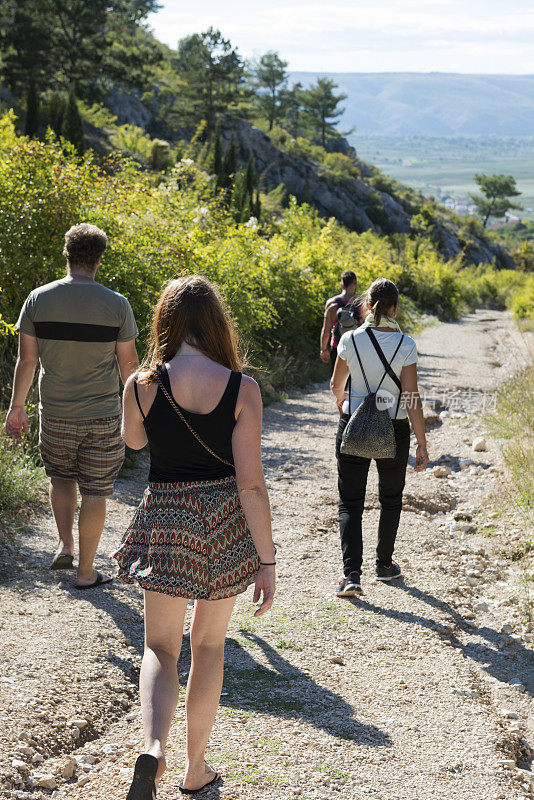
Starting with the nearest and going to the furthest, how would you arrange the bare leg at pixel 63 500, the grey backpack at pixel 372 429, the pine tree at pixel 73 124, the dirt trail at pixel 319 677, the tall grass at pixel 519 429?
the dirt trail at pixel 319 677
the bare leg at pixel 63 500
the grey backpack at pixel 372 429
the tall grass at pixel 519 429
the pine tree at pixel 73 124

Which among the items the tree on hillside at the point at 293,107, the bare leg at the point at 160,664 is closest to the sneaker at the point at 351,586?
the bare leg at the point at 160,664

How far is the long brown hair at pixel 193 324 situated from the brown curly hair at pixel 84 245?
170cm

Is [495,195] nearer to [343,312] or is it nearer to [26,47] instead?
[26,47]

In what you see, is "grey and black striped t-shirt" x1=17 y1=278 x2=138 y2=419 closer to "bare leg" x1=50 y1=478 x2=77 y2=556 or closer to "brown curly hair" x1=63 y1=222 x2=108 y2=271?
"brown curly hair" x1=63 y1=222 x2=108 y2=271

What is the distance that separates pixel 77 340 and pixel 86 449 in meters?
0.64

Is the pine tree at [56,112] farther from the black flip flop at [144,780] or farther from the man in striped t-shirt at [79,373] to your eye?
the black flip flop at [144,780]

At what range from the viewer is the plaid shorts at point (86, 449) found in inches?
173

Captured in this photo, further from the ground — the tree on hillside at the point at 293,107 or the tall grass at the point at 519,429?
the tree on hillside at the point at 293,107

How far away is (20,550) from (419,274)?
29829mm

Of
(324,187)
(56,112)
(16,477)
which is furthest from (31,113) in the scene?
(324,187)

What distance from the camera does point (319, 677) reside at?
13.2 feet

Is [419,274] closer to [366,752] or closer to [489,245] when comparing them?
[366,752]

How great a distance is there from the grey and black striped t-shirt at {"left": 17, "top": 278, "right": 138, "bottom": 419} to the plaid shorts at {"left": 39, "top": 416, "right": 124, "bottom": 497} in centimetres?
6

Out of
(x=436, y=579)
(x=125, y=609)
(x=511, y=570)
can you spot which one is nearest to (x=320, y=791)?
(x=125, y=609)
